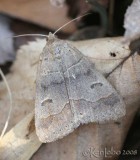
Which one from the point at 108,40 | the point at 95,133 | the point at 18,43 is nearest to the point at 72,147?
the point at 95,133

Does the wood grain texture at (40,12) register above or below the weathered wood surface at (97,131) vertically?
above

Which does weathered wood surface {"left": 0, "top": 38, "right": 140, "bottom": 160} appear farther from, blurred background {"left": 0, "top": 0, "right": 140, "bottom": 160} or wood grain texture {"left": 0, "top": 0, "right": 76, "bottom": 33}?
wood grain texture {"left": 0, "top": 0, "right": 76, "bottom": 33}

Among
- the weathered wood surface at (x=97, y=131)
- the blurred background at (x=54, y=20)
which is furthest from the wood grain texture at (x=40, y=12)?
the weathered wood surface at (x=97, y=131)

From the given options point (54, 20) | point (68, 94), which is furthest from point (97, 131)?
point (54, 20)

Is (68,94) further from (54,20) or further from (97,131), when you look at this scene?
(54,20)

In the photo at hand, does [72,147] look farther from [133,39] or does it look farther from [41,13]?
[41,13]

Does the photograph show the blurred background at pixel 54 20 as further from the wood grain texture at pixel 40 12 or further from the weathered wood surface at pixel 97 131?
the weathered wood surface at pixel 97 131

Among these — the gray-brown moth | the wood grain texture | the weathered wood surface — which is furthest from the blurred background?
the gray-brown moth

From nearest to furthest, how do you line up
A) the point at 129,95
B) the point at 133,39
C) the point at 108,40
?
the point at 133,39 → the point at 129,95 → the point at 108,40
